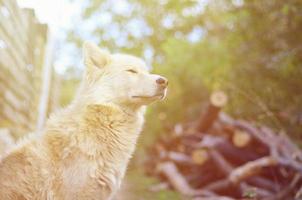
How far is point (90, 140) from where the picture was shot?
9.09ft

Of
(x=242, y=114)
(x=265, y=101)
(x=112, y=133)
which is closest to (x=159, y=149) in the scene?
(x=242, y=114)

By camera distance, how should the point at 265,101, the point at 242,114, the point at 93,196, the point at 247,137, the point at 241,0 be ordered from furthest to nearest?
the point at 241,0 < the point at 242,114 < the point at 265,101 < the point at 247,137 < the point at 93,196

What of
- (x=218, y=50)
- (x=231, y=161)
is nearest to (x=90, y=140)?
(x=231, y=161)

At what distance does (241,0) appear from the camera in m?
8.75

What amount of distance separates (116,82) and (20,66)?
282 centimetres

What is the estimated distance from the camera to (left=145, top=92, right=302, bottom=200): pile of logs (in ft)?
18.5

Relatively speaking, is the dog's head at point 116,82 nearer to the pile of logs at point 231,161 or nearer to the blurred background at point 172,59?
the blurred background at point 172,59

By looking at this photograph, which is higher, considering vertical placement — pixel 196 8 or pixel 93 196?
pixel 196 8

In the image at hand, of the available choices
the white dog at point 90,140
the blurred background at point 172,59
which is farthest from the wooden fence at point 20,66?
the white dog at point 90,140

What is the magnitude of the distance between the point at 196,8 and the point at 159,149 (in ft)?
17.2

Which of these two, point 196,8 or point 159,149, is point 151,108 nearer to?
point 159,149

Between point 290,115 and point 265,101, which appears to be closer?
point 290,115

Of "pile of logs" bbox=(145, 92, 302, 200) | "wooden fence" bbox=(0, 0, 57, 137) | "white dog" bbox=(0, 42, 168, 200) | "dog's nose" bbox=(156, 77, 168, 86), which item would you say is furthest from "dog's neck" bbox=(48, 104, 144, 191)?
"pile of logs" bbox=(145, 92, 302, 200)

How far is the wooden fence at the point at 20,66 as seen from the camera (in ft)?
14.8
